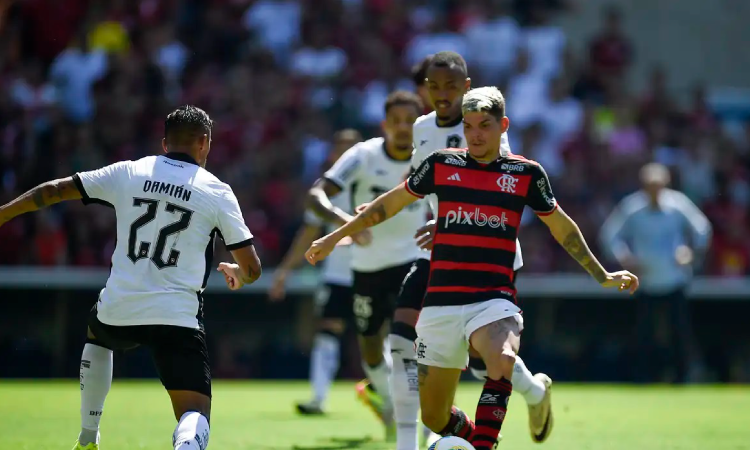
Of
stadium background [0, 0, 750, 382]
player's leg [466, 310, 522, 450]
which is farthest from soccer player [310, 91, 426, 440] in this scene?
stadium background [0, 0, 750, 382]

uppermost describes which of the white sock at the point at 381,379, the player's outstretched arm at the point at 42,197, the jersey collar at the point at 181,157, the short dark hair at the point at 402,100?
the short dark hair at the point at 402,100

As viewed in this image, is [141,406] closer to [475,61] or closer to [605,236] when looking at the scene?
[605,236]

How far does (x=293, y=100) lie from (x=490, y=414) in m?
13.7

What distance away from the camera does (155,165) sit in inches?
261

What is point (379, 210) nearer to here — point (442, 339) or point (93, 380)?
point (442, 339)

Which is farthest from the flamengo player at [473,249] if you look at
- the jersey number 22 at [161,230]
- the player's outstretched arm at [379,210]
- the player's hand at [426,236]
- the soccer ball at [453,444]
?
the jersey number 22 at [161,230]

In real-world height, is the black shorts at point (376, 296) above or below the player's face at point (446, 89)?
below

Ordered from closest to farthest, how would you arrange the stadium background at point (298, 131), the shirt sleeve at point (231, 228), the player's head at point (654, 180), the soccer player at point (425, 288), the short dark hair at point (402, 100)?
the shirt sleeve at point (231, 228) → the soccer player at point (425, 288) → the short dark hair at point (402, 100) → the player's head at point (654, 180) → the stadium background at point (298, 131)

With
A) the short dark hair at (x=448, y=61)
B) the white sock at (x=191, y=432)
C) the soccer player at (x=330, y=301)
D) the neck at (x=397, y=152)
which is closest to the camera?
the white sock at (x=191, y=432)

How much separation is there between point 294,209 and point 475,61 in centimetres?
428

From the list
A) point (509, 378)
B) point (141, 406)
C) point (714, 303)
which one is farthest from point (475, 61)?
point (509, 378)

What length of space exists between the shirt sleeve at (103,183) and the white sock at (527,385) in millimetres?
3125

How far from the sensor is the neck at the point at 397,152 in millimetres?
9734

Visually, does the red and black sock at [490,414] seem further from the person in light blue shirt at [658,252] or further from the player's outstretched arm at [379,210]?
the person in light blue shirt at [658,252]
